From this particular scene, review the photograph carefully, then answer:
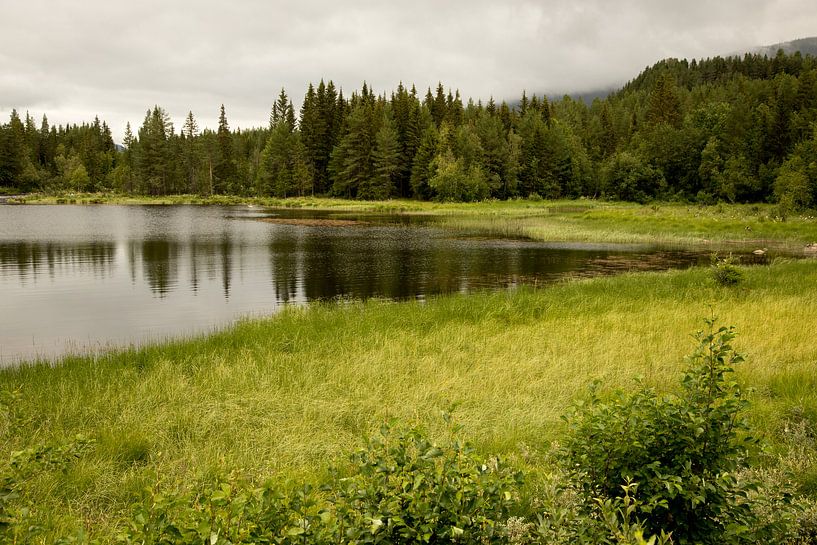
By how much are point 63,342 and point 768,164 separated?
94523 mm

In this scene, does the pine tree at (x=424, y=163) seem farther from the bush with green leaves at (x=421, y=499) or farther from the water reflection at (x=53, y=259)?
the bush with green leaves at (x=421, y=499)

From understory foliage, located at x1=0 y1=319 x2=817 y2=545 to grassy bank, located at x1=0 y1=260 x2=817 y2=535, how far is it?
67 centimetres

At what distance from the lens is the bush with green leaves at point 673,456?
14.4 feet

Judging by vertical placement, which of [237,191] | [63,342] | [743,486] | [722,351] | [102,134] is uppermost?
[102,134]

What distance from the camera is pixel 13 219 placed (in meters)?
62.8

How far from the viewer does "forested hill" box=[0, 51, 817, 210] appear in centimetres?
8550

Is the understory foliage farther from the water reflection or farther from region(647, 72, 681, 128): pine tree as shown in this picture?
region(647, 72, 681, 128): pine tree

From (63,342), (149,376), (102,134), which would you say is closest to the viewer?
(149,376)

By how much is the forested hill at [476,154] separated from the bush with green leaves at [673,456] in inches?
2824

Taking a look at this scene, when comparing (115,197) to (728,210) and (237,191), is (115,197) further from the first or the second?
(728,210)

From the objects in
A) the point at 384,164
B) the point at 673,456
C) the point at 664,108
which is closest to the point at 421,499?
the point at 673,456

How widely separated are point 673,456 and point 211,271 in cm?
2963

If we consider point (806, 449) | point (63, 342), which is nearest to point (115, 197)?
point (63, 342)

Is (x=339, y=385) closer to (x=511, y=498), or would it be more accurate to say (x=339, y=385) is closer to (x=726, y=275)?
(x=511, y=498)
